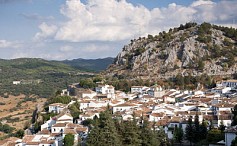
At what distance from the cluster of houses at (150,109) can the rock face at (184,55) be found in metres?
11.9

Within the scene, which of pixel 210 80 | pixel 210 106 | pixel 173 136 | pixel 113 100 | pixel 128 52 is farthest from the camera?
pixel 128 52

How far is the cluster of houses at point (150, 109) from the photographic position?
122 ft

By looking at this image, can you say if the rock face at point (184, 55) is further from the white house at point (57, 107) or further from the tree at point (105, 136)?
the tree at point (105, 136)

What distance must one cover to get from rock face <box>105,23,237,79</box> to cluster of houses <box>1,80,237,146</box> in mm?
11862

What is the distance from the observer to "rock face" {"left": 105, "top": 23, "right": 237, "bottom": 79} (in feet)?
234

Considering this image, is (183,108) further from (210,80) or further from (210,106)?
(210,80)

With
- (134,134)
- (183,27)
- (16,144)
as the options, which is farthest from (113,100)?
(183,27)

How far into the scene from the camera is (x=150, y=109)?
147 feet

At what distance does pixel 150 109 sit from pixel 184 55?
106 feet

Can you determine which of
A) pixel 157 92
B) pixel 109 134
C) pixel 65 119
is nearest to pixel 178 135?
pixel 109 134

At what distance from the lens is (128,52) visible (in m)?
89.6

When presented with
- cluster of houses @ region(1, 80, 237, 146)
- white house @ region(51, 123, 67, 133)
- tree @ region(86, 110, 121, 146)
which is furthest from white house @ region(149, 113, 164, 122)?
tree @ region(86, 110, 121, 146)

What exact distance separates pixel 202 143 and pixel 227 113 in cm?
888

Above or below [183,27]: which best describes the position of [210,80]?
below
